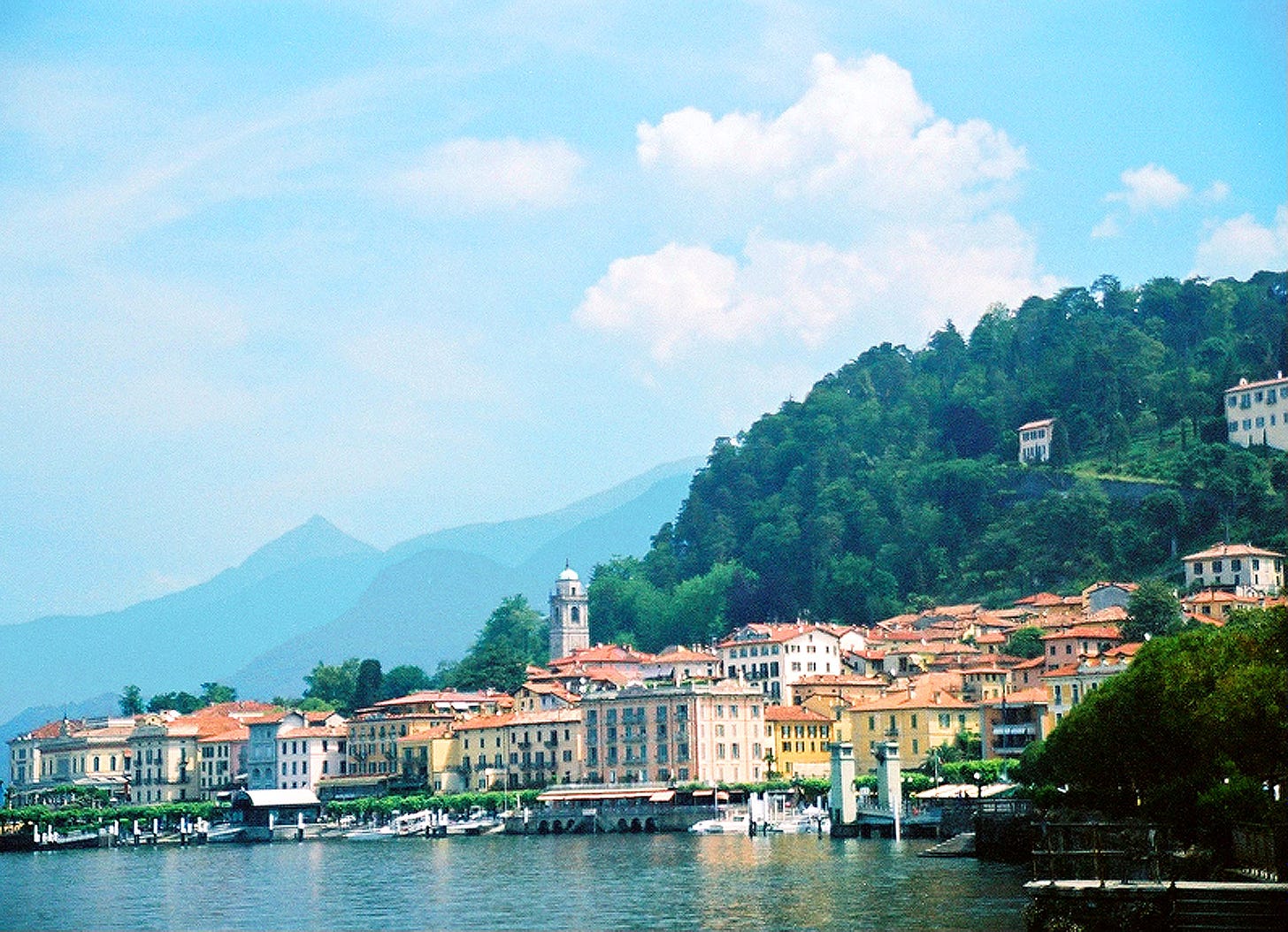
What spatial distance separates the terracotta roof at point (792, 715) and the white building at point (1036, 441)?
46096 mm

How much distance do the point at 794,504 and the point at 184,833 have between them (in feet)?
204

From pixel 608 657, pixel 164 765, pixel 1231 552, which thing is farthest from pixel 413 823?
pixel 1231 552

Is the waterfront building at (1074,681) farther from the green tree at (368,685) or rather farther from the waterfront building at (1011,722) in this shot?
the green tree at (368,685)

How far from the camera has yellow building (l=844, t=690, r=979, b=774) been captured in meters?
102

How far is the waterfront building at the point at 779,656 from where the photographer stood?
118812 millimetres

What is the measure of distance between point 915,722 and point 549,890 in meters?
49.1

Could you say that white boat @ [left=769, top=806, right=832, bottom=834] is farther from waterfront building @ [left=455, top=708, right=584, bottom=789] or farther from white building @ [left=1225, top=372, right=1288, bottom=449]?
white building @ [left=1225, top=372, right=1288, bottom=449]

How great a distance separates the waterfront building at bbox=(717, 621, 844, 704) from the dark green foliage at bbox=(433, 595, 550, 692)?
56.5ft

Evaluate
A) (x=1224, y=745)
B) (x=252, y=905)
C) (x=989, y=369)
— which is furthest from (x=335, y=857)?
(x=989, y=369)

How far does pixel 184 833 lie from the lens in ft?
371

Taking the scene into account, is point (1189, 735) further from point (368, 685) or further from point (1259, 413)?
point (368, 685)

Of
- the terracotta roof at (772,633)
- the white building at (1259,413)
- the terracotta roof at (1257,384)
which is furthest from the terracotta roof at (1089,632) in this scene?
the terracotta roof at (1257,384)

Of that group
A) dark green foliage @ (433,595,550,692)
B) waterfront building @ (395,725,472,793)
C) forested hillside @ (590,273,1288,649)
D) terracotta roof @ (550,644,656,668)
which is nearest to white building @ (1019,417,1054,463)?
forested hillside @ (590,273,1288,649)

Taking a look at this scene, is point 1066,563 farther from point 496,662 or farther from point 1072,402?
point 496,662
